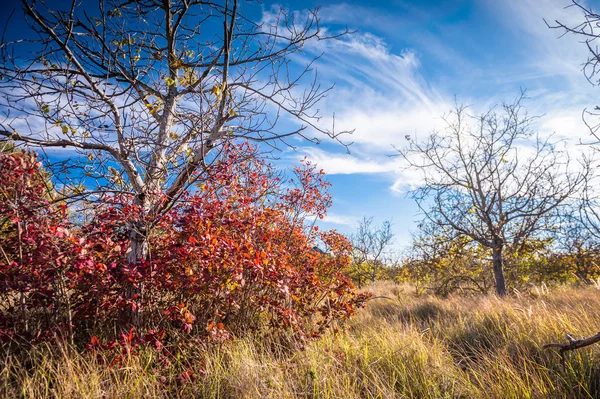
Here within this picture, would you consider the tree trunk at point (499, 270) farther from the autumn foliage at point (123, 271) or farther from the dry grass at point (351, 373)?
the autumn foliage at point (123, 271)

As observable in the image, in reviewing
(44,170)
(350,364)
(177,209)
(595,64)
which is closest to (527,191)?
(595,64)

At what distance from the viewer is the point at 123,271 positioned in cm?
304

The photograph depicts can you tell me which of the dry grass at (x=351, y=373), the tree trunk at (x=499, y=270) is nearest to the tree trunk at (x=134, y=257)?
the dry grass at (x=351, y=373)

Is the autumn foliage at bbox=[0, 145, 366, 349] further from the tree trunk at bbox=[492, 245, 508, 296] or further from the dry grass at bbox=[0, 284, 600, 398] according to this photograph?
the tree trunk at bbox=[492, 245, 508, 296]

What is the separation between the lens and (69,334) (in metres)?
3.21

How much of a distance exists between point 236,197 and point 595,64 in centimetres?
A: 423

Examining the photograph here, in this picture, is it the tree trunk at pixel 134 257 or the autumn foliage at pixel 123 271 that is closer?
the autumn foliage at pixel 123 271

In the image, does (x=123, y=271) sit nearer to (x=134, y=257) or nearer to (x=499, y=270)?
(x=134, y=257)

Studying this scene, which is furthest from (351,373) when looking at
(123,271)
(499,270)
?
(499,270)

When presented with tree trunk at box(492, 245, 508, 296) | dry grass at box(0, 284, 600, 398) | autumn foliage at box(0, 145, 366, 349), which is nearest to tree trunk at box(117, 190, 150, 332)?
autumn foliage at box(0, 145, 366, 349)

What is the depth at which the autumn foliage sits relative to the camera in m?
2.97

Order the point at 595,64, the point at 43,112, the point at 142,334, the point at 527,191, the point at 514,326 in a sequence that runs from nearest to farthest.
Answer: the point at 595,64 → the point at 43,112 → the point at 142,334 → the point at 514,326 → the point at 527,191

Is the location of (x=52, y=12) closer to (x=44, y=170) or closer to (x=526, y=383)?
(x=44, y=170)

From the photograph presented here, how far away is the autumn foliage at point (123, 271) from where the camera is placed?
2.97m
